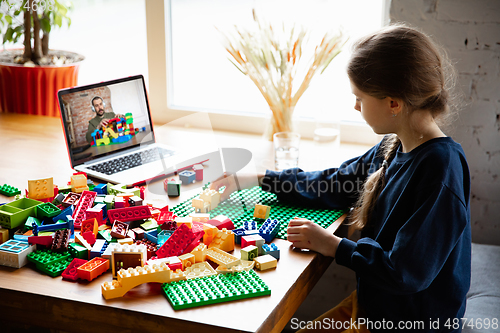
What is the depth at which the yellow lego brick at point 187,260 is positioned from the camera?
93 centimetres

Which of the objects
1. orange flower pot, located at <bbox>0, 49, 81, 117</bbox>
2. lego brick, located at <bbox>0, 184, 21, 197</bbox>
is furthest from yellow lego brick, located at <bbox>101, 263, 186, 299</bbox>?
orange flower pot, located at <bbox>0, 49, 81, 117</bbox>

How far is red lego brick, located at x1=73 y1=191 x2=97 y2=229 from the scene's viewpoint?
1097mm

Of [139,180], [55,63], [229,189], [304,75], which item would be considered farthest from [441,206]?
[55,63]

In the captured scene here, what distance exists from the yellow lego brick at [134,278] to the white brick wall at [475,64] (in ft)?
3.79

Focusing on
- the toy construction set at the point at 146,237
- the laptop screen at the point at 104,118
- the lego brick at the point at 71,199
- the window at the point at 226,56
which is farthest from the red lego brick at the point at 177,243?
the window at the point at 226,56

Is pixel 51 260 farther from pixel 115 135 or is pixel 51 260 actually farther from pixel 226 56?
pixel 226 56

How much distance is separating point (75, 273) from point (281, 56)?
3.45 feet

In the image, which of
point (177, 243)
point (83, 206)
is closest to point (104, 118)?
point (83, 206)

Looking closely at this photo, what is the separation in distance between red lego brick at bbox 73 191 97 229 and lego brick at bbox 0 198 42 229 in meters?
0.09

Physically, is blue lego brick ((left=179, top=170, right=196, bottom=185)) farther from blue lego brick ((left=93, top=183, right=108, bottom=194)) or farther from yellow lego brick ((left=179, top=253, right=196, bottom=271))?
yellow lego brick ((left=179, top=253, right=196, bottom=271))

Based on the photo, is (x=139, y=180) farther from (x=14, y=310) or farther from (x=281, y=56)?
(x=281, y=56)

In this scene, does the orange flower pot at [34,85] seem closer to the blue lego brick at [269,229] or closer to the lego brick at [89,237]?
the lego brick at [89,237]

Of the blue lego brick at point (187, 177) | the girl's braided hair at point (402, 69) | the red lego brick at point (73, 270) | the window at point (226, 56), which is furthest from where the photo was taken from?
the window at point (226, 56)

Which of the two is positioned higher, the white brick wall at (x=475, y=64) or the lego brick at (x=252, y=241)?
A: the white brick wall at (x=475, y=64)
